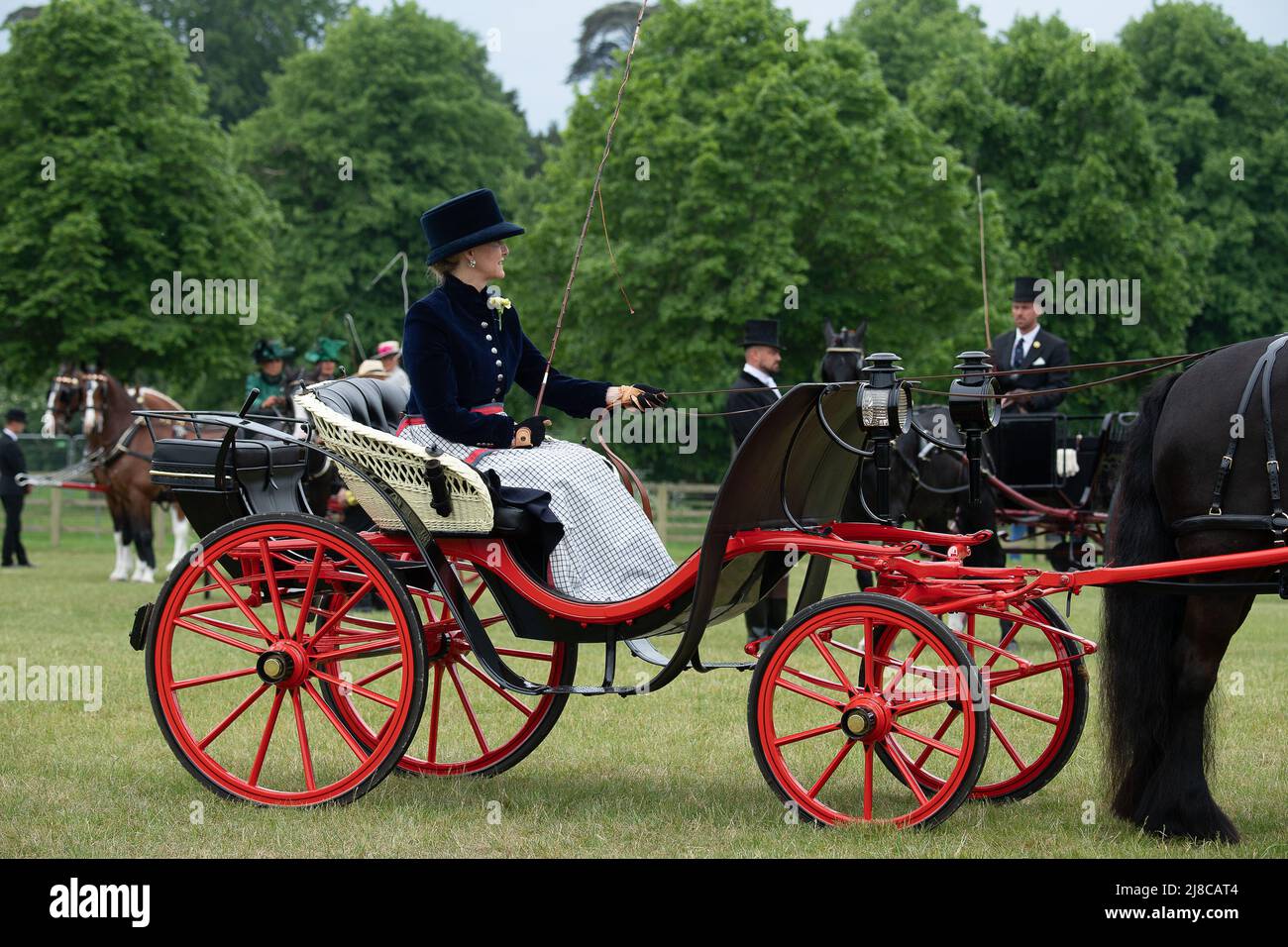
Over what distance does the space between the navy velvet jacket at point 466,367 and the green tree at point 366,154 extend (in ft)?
86.9

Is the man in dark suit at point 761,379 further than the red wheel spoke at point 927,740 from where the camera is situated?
Yes

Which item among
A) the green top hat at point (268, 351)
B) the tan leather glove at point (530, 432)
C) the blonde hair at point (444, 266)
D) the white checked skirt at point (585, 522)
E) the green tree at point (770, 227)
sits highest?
the green tree at point (770, 227)

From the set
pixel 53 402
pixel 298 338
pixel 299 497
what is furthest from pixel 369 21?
pixel 299 497

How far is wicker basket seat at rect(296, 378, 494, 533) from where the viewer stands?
17.6ft

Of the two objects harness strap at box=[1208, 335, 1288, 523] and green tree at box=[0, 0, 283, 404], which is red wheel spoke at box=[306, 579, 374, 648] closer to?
harness strap at box=[1208, 335, 1288, 523]

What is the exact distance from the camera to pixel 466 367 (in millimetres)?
5762

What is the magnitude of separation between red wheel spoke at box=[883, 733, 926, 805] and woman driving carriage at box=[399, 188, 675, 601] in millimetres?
→ 1092

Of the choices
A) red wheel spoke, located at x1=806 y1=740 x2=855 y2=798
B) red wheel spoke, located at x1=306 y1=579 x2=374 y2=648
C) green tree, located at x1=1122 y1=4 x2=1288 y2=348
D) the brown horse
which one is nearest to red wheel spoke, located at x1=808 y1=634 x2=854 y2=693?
red wheel spoke, located at x1=806 y1=740 x2=855 y2=798

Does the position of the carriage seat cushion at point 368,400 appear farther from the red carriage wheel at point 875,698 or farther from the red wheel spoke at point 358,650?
the red carriage wheel at point 875,698

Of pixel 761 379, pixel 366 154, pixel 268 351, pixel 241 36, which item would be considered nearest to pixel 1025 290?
pixel 761 379

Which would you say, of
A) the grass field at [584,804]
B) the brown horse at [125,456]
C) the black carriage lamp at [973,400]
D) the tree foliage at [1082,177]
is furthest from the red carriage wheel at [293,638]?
the tree foliage at [1082,177]

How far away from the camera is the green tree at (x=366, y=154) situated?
3244 cm

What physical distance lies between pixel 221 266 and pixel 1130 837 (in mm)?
22478
